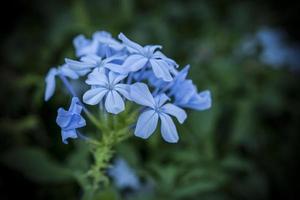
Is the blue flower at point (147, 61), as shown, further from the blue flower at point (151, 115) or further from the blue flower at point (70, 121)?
the blue flower at point (70, 121)

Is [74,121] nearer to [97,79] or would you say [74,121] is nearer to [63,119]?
[63,119]

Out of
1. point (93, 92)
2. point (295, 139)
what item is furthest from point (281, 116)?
point (93, 92)

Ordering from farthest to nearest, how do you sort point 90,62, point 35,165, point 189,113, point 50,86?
point 189,113
point 35,165
point 50,86
point 90,62

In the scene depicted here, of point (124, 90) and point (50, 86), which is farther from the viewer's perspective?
point (50, 86)

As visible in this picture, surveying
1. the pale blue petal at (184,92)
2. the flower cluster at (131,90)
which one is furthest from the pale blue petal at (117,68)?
the pale blue petal at (184,92)

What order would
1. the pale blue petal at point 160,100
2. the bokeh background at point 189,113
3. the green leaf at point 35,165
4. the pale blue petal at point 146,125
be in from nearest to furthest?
the pale blue petal at point 146,125 → the pale blue petal at point 160,100 → the green leaf at point 35,165 → the bokeh background at point 189,113

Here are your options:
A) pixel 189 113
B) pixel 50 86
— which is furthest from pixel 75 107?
pixel 189 113
